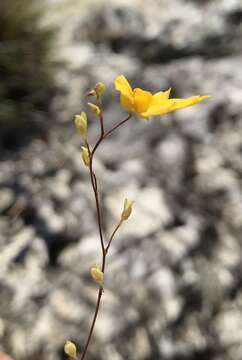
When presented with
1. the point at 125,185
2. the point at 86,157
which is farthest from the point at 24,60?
the point at 86,157

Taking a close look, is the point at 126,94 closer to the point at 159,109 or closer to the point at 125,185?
the point at 159,109

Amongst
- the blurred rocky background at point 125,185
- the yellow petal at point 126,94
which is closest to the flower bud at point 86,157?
the yellow petal at point 126,94

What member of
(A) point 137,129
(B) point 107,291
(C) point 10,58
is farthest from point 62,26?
(B) point 107,291

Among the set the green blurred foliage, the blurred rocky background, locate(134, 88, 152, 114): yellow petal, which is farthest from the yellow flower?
the green blurred foliage

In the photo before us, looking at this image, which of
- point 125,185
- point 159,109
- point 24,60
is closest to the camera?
point 159,109

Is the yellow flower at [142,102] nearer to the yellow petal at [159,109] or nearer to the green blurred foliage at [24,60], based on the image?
the yellow petal at [159,109]

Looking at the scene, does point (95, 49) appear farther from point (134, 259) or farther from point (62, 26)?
point (134, 259)

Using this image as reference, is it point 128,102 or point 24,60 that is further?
point 24,60
